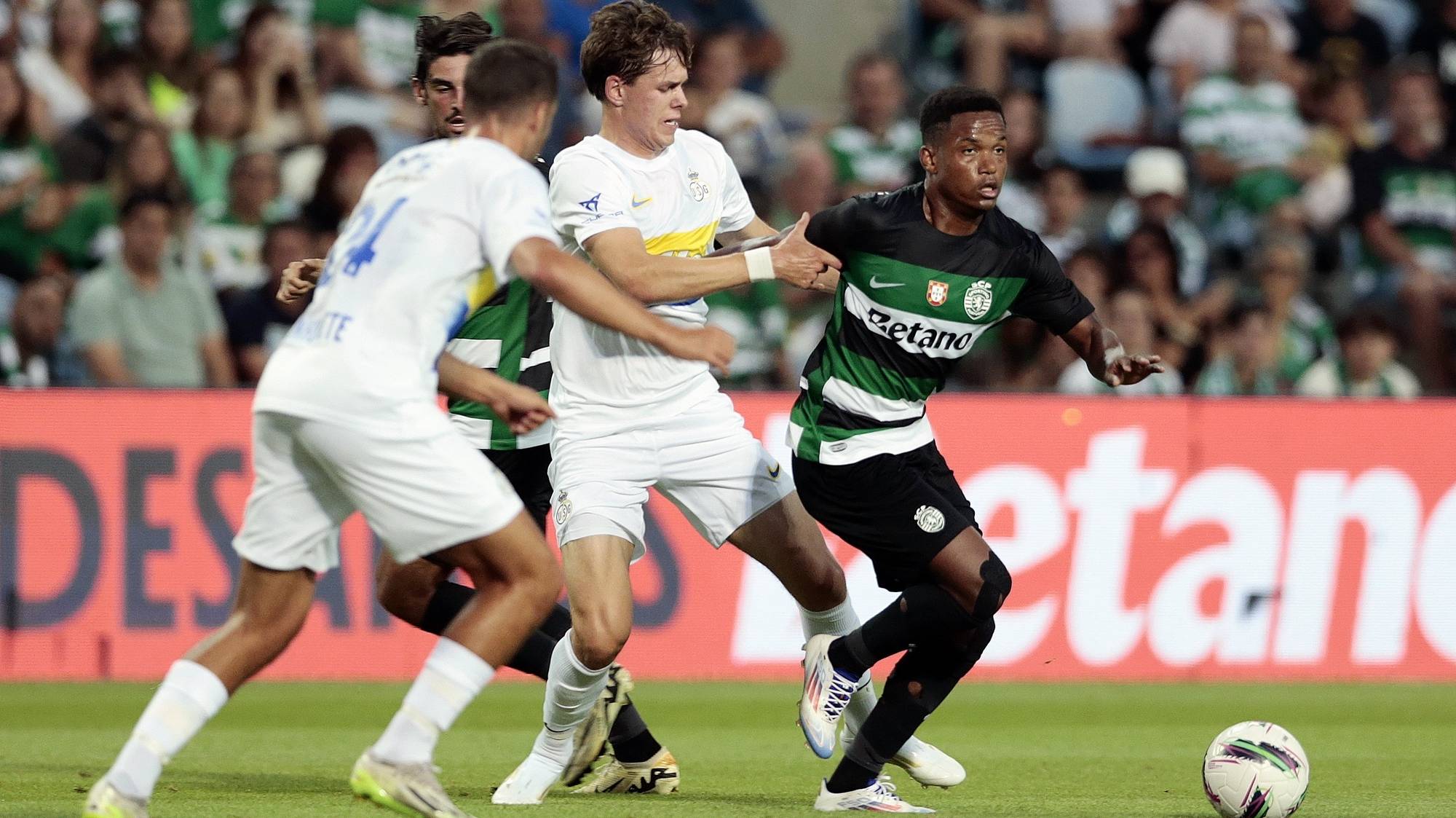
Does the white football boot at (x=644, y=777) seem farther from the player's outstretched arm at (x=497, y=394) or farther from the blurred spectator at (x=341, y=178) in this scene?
the blurred spectator at (x=341, y=178)

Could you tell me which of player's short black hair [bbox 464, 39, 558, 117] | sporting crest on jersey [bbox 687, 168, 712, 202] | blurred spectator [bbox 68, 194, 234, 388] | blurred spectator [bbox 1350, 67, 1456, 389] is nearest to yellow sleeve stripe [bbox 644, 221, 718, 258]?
sporting crest on jersey [bbox 687, 168, 712, 202]

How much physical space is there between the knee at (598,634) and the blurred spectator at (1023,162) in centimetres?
771

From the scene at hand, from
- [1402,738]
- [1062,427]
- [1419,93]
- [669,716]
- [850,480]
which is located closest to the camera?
[850,480]

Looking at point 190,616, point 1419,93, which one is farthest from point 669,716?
point 1419,93

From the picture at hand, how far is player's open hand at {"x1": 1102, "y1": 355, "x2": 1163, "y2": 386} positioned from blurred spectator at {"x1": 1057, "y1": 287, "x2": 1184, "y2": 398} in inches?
233

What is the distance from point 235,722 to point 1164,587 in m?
5.25

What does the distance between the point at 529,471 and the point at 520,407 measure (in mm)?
2027

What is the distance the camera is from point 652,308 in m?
6.61

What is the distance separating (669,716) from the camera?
957cm

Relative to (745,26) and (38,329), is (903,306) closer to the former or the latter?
(38,329)

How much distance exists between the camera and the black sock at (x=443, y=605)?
6980mm

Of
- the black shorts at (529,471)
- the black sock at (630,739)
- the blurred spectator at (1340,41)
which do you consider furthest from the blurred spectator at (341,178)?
the blurred spectator at (1340,41)

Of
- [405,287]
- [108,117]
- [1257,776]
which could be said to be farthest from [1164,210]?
[405,287]

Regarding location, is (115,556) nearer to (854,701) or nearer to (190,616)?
(190,616)
